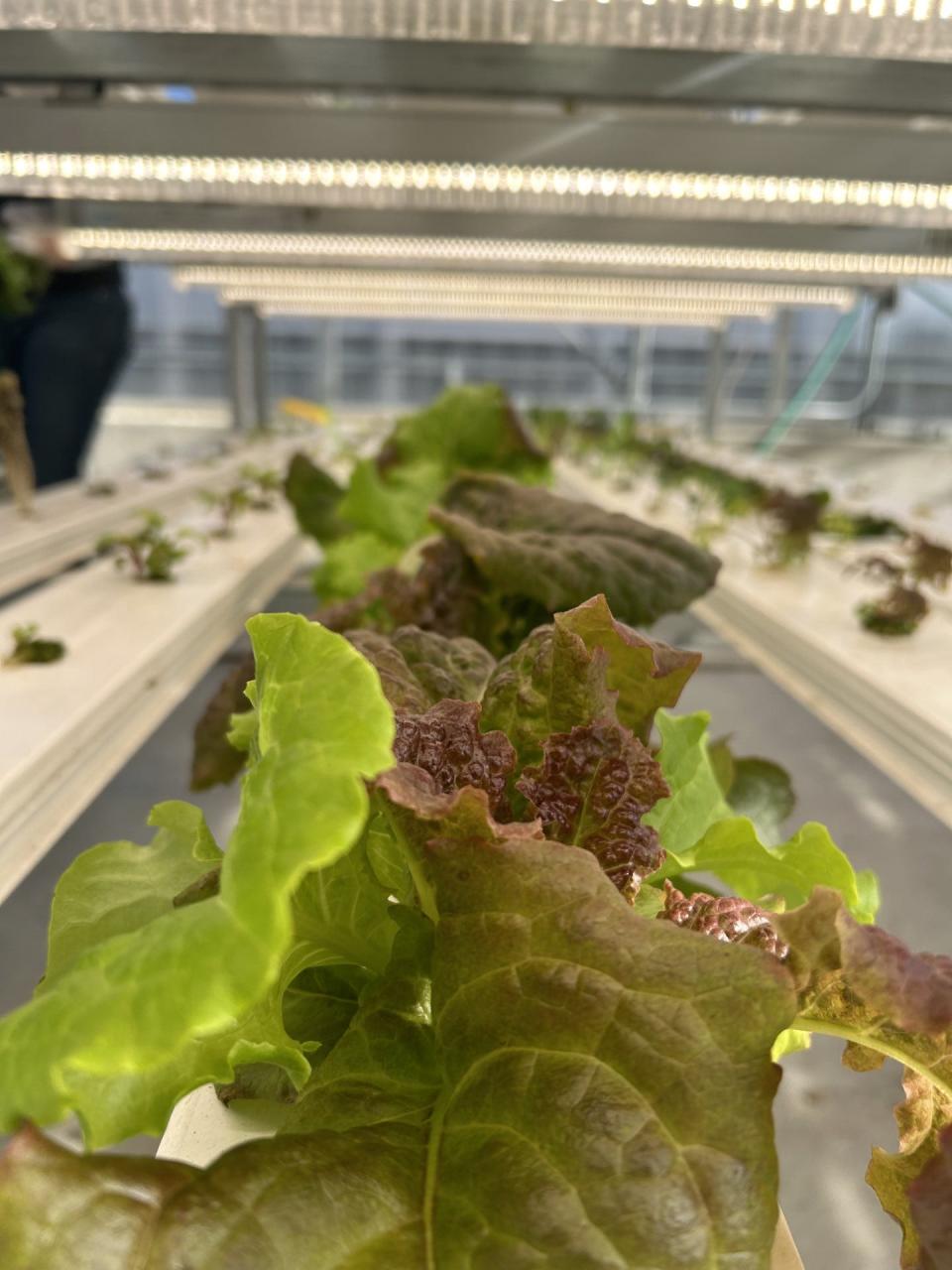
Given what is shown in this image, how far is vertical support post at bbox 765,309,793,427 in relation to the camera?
29.4 ft

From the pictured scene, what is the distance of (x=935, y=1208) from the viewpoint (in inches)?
17.3

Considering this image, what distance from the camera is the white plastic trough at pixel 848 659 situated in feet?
5.41

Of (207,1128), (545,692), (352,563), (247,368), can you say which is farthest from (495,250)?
(247,368)

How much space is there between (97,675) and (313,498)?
0.56 meters

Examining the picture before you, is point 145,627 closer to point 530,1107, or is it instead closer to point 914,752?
point 914,752

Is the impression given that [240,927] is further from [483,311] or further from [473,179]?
[483,311]

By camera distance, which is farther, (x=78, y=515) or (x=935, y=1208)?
(x=78, y=515)

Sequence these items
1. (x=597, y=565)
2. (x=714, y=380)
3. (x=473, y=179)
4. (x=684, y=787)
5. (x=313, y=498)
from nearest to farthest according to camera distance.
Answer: (x=684, y=787)
(x=597, y=565)
(x=313, y=498)
(x=473, y=179)
(x=714, y=380)

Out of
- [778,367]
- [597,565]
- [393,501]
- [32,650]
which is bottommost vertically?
[778,367]

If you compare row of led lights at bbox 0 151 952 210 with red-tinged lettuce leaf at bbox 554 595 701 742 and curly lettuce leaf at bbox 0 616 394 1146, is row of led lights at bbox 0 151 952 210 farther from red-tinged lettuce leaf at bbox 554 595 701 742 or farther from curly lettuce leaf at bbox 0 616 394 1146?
curly lettuce leaf at bbox 0 616 394 1146

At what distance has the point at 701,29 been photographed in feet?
5.45

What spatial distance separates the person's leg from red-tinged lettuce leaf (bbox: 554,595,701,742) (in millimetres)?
5484

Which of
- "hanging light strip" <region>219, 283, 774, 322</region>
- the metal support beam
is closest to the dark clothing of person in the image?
"hanging light strip" <region>219, 283, 774, 322</region>

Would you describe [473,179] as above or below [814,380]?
above
